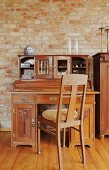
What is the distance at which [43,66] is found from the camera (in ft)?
14.7

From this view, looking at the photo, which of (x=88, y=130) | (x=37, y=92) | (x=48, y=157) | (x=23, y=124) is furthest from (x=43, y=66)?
(x=48, y=157)

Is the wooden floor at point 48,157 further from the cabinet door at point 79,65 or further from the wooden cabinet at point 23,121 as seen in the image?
the cabinet door at point 79,65

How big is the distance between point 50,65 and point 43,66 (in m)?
0.13

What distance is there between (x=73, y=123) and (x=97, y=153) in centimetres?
69

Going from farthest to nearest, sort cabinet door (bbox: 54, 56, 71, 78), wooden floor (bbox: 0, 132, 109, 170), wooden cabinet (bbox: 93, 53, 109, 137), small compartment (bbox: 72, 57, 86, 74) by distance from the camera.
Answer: small compartment (bbox: 72, 57, 86, 74)
cabinet door (bbox: 54, 56, 71, 78)
wooden cabinet (bbox: 93, 53, 109, 137)
wooden floor (bbox: 0, 132, 109, 170)

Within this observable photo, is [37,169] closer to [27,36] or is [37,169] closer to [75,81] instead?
[75,81]

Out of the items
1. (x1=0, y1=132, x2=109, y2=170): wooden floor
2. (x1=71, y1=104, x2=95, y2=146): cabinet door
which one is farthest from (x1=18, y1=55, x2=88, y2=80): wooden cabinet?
(x1=0, y1=132, x2=109, y2=170): wooden floor

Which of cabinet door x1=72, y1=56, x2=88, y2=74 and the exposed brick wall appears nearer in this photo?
cabinet door x1=72, y1=56, x2=88, y2=74

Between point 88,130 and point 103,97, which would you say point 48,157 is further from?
point 103,97

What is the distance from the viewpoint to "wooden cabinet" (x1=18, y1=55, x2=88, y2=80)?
14.6ft

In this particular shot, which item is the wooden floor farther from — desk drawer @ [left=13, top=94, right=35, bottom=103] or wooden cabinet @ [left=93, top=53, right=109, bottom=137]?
desk drawer @ [left=13, top=94, right=35, bottom=103]

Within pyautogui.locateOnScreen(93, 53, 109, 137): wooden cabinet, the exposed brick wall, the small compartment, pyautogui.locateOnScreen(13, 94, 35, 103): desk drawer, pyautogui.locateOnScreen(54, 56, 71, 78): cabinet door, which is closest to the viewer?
pyautogui.locateOnScreen(13, 94, 35, 103): desk drawer

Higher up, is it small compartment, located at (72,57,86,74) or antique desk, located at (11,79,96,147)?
small compartment, located at (72,57,86,74)

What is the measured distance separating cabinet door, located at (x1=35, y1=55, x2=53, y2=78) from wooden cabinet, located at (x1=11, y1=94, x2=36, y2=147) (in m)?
0.92
